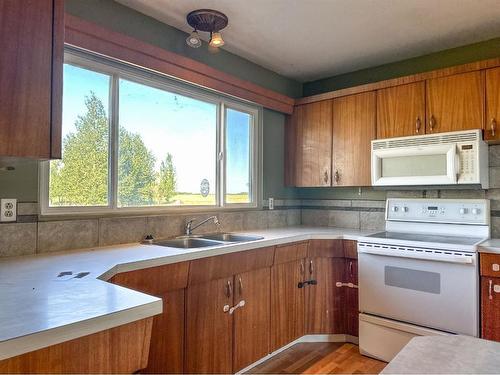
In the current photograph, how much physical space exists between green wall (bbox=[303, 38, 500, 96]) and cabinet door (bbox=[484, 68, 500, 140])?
40cm

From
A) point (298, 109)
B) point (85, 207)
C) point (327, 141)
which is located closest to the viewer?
point (85, 207)

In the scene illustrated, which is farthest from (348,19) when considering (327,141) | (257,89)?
(327,141)

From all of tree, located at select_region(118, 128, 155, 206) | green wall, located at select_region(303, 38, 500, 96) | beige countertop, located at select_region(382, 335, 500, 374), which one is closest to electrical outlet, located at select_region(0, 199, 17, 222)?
tree, located at select_region(118, 128, 155, 206)

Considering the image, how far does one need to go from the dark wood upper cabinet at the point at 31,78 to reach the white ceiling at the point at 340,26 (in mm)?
1569

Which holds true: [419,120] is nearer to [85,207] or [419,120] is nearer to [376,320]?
[376,320]

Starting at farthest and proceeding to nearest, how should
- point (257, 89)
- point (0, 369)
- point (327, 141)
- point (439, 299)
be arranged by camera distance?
point (327, 141) → point (257, 89) → point (439, 299) → point (0, 369)

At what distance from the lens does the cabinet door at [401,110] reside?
8.80 ft

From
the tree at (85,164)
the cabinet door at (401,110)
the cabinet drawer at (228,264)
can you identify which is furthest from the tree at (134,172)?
the cabinet door at (401,110)

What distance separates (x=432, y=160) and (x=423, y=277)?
2.92 ft

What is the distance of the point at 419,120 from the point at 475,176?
592 mm

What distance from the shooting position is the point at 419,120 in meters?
2.68

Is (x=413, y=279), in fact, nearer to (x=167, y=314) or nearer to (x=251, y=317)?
(x=251, y=317)

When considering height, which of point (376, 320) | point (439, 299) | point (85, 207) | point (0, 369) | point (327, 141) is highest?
point (327, 141)

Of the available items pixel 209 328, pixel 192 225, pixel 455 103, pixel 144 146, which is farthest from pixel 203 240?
pixel 455 103
